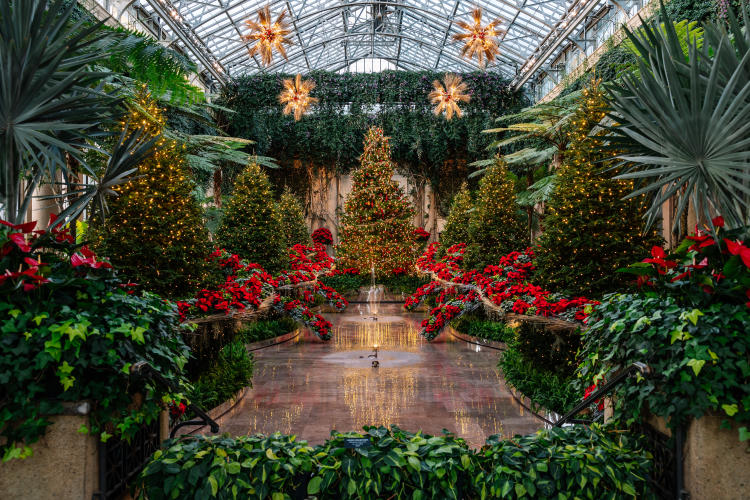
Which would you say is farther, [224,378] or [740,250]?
[224,378]

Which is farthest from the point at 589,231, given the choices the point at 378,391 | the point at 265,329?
the point at 265,329

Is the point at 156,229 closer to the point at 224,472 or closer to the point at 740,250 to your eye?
the point at 224,472

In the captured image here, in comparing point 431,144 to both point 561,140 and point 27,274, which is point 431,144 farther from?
point 27,274

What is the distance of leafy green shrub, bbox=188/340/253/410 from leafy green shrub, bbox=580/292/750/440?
3.90 metres

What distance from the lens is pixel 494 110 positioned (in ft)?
77.8

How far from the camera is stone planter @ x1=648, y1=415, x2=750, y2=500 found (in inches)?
101

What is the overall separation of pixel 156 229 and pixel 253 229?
5.52 meters

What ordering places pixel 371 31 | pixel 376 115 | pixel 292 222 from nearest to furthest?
pixel 292 222 → pixel 371 31 → pixel 376 115

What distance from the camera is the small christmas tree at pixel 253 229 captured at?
1186 centimetres

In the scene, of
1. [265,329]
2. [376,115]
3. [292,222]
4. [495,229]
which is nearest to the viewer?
[265,329]

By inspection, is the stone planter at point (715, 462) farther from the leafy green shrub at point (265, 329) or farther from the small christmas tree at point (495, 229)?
the small christmas tree at point (495, 229)

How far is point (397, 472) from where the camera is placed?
2742 mm

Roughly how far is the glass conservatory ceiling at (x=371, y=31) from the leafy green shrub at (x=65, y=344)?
12.3 metres

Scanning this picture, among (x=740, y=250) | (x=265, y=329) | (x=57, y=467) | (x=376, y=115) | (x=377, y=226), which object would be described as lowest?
(x=265, y=329)
